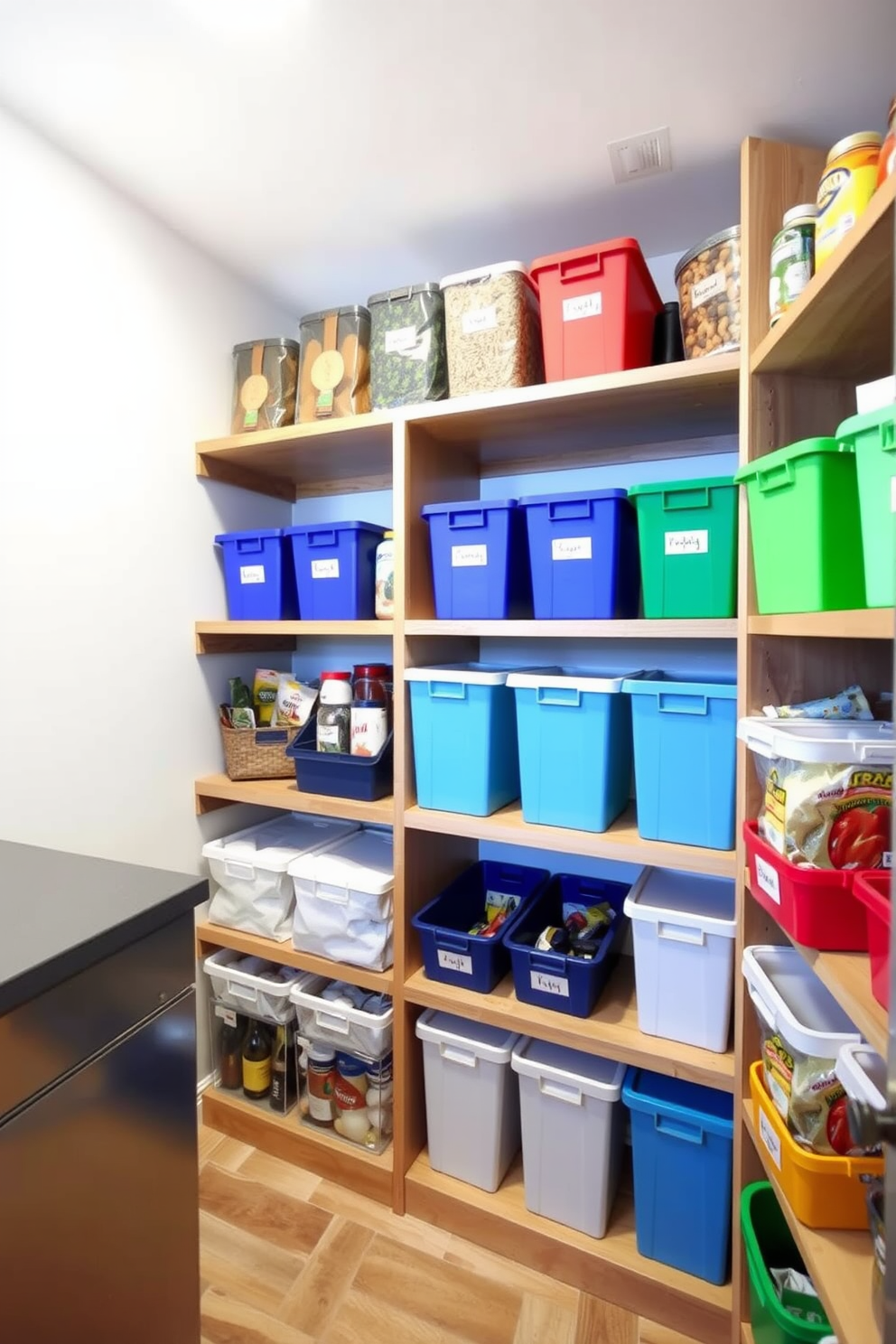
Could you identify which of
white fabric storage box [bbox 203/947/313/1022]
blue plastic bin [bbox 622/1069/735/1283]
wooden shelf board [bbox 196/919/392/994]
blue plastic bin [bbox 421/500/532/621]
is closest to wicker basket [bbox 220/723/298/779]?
wooden shelf board [bbox 196/919/392/994]

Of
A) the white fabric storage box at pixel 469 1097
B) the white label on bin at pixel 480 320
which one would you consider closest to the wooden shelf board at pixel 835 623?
the white label on bin at pixel 480 320

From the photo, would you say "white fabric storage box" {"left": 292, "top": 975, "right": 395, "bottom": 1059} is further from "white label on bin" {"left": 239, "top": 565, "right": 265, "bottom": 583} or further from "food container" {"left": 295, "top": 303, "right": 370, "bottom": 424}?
"food container" {"left": 295, "top": 303, "right": 370, "bottom": 424}

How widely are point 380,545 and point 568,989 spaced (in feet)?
3.88

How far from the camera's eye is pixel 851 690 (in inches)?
45.1

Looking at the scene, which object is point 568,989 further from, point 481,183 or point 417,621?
point 481,183

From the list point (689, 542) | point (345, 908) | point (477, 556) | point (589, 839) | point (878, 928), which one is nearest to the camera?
point (878, 928)

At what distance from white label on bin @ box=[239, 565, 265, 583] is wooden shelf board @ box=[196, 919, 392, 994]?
1.02m

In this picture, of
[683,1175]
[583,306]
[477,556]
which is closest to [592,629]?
[477,556]

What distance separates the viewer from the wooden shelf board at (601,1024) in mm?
1289

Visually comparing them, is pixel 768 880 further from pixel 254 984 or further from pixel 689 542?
pixel 254 984

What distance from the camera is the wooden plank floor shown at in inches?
51.7

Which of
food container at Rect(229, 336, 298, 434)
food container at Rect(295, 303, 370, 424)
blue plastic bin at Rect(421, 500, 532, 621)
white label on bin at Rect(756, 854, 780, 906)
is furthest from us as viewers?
food container at Rect(229, 336, 298, 434)

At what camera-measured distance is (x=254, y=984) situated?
1.78 metres

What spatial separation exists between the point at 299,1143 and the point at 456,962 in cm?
74
